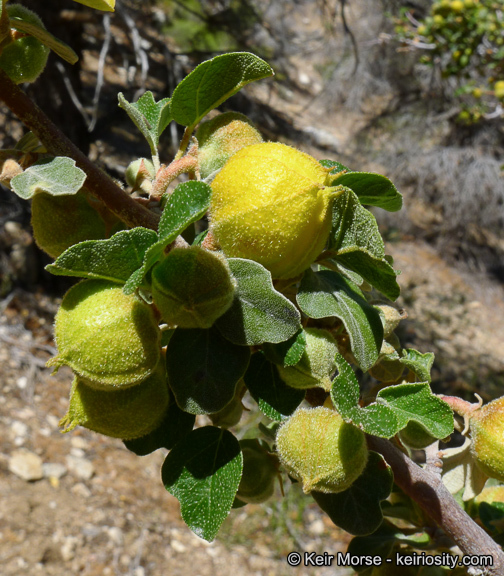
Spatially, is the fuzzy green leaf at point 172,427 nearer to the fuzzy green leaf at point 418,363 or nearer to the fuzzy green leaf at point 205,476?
the fuzzy green leaf at point 205,476

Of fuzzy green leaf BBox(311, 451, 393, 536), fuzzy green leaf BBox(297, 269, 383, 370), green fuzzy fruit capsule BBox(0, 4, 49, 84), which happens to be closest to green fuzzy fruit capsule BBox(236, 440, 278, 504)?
fuzzy green leaf BBox(311, 451, 393, 536)

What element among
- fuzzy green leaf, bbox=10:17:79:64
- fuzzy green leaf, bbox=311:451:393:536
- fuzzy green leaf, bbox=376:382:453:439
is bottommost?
fuzzy green leaf, bbox=311:451:393:536

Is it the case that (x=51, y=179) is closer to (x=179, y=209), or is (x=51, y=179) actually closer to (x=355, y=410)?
(x=179, y=209)

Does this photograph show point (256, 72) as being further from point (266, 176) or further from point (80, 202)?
point (80, 202)

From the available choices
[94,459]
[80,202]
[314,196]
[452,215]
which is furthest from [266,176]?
[452,215]

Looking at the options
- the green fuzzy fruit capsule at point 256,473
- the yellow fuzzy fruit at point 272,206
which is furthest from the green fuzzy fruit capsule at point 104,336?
the green fuzzy fruit capsule at point 256,473

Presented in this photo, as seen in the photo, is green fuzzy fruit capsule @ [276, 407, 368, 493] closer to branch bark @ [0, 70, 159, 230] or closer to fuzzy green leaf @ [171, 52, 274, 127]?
branch bark @ [0, 70, 159, 230]
